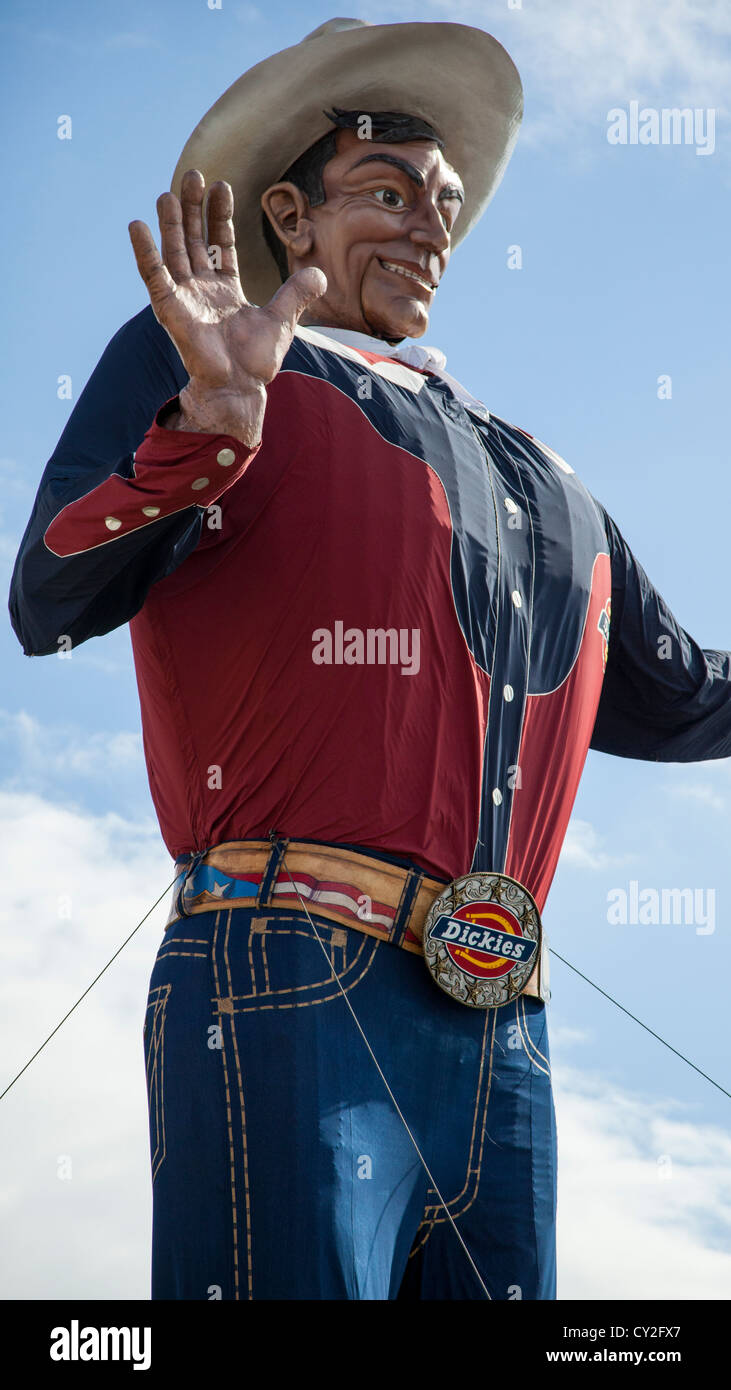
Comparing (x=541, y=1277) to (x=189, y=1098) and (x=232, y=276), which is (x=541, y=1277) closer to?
(x=189, y=1098)

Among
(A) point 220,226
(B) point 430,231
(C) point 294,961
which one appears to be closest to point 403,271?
(B) point 430,231

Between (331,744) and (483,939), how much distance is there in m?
0.50

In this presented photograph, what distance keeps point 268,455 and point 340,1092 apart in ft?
4.40

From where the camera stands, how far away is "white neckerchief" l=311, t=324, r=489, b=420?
4141mm

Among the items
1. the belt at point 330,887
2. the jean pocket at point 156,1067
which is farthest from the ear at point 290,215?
the jean pocket at point 156,1067

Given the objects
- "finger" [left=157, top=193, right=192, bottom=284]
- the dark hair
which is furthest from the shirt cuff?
the dark hair

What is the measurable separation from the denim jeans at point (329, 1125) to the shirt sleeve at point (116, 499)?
68 cm

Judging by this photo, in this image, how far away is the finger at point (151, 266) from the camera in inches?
118

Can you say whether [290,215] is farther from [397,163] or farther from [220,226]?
[220,226]

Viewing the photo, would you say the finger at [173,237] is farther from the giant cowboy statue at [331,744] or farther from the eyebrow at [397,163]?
the eyebrow at [397,163]

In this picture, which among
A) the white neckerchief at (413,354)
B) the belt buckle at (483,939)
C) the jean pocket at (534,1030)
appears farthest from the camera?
the white neckerchief at (413,354)

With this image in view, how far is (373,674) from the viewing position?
11.6 ft
